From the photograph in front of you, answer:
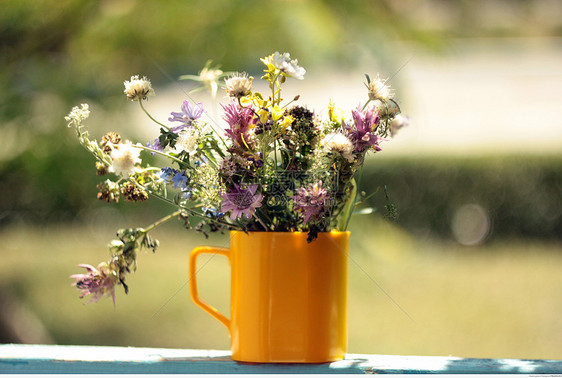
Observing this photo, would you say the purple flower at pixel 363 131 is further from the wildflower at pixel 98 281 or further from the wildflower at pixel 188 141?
the wildflower at pixel 98 281

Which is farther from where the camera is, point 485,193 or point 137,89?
point 485,193

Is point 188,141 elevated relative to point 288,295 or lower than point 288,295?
elevated

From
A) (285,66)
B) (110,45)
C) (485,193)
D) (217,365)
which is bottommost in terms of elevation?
(217,365)

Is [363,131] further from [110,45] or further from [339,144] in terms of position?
[110,45]

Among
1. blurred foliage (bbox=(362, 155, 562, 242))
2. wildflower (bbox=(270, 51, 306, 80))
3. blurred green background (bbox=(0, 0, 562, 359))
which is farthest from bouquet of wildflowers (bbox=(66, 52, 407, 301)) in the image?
blurred foliage (bbox=(362, 155, 562, 242))

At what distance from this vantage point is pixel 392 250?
202 cm

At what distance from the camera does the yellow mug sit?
55cm

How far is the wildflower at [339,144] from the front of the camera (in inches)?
20.4

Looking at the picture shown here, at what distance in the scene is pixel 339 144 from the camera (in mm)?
517

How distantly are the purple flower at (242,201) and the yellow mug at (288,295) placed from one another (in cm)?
4

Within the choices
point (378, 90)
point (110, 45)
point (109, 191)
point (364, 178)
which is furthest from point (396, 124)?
point (364, 178)

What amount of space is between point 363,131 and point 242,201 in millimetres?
113

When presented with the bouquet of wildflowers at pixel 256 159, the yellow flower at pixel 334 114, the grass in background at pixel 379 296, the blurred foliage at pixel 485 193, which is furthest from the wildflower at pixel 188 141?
the blurred foliage at pixel 485 193

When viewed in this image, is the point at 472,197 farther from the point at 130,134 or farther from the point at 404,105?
the point at 130,134
